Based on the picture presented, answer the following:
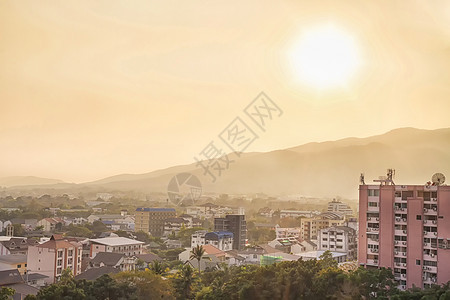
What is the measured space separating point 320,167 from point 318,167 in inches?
34.1

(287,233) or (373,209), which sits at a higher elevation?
(373,209)

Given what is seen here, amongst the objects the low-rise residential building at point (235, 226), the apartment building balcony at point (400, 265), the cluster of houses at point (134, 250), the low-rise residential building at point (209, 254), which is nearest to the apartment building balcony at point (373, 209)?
the apartment building balcony at point (400, 265)

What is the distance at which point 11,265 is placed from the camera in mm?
16688

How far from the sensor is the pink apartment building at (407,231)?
452 inches

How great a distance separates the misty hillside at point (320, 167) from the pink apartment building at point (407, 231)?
63748mm

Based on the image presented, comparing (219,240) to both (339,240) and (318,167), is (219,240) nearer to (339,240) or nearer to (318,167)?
(339,240)

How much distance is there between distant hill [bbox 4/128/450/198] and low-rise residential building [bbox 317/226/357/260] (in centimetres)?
5326

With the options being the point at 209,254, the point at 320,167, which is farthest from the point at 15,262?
the point at 320,167

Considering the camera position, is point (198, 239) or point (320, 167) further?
point (320, 167)

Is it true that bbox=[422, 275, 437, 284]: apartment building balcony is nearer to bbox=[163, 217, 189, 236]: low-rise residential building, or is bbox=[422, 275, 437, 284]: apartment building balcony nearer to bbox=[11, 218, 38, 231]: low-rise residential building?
bbox=[163, 217, 189, 236]: low-rise residential building

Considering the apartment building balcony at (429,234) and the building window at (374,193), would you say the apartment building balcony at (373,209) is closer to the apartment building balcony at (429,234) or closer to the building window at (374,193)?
the building window at (374,193)

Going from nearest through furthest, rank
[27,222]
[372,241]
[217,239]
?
[372,241], [217,239], [27,222]

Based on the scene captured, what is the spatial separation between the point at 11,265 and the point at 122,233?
1431cm

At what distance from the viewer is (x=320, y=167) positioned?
110125 millimetres
